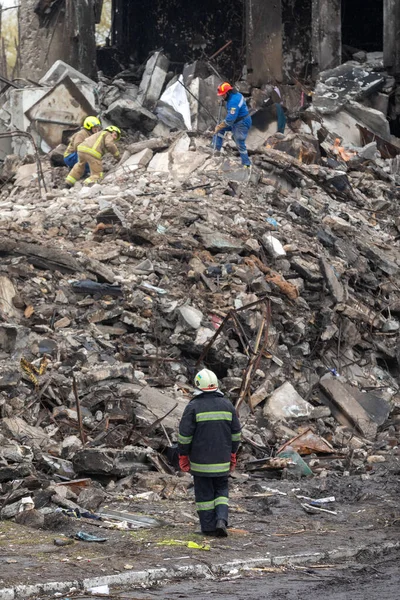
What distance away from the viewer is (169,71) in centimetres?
2378

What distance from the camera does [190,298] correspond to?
1195 centimetres

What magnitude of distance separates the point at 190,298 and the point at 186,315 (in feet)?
1.70

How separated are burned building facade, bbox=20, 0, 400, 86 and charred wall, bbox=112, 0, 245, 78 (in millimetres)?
23

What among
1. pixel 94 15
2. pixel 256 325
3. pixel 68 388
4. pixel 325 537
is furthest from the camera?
pixel 94 15

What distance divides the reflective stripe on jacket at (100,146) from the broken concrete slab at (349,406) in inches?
227

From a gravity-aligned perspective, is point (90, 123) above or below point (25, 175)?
above

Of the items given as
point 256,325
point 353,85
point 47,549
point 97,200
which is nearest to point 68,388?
point 256,325

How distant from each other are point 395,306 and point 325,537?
7.15 meters

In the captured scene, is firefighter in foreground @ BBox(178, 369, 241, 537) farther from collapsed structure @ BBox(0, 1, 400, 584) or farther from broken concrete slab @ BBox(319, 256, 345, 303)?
broken concrete slab @ BBox(319, 256, 345, 303)

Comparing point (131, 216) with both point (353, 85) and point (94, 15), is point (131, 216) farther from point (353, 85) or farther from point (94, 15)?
point (94, 15)

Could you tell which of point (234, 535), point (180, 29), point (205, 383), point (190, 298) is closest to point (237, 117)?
point (190, 298)

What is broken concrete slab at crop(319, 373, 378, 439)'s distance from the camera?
11.1 meters

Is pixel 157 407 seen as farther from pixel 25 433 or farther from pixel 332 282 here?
pixel 332 282

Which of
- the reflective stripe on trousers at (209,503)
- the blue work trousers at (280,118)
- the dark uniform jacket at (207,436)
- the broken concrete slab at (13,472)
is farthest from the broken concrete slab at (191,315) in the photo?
the blue work trousers at (280,118)
